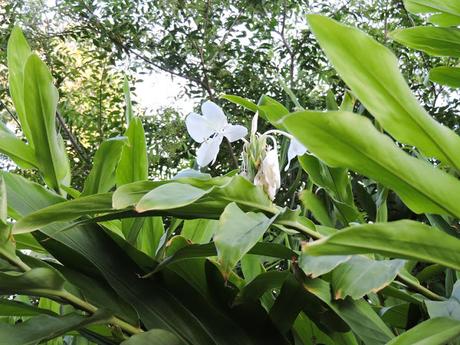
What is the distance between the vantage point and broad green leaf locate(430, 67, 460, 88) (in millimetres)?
667

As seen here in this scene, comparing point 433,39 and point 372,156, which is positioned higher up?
point 433,39

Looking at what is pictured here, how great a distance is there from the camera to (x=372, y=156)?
359mm

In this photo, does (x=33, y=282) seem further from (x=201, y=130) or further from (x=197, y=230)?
(x=201, y=130)

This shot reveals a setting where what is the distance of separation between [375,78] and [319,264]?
0.44 ft

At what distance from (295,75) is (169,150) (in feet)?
2.26

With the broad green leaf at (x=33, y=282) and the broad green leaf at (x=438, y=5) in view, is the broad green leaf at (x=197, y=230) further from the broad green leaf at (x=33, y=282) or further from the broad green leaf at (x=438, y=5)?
the broad green leaf at (x=438, y=5)

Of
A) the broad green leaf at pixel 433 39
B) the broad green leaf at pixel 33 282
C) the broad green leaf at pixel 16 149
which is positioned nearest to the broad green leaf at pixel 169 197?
the broad green leaf at pixel 33 282

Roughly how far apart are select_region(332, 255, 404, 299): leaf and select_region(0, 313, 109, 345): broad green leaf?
18cm

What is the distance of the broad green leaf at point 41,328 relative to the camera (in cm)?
44

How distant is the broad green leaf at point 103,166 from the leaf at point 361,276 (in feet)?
0.83

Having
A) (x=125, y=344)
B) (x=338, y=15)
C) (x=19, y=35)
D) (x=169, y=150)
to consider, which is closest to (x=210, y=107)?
(x=19, y=35)

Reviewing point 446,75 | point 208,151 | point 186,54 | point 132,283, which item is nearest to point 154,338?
point 132,283

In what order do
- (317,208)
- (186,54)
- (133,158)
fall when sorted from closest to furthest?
(133,158) → (317,208) → (186,54)

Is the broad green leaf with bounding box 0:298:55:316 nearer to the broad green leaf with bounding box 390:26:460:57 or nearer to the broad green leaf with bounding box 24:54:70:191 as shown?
the broad green leaf with bounding box 24:54:70:191
